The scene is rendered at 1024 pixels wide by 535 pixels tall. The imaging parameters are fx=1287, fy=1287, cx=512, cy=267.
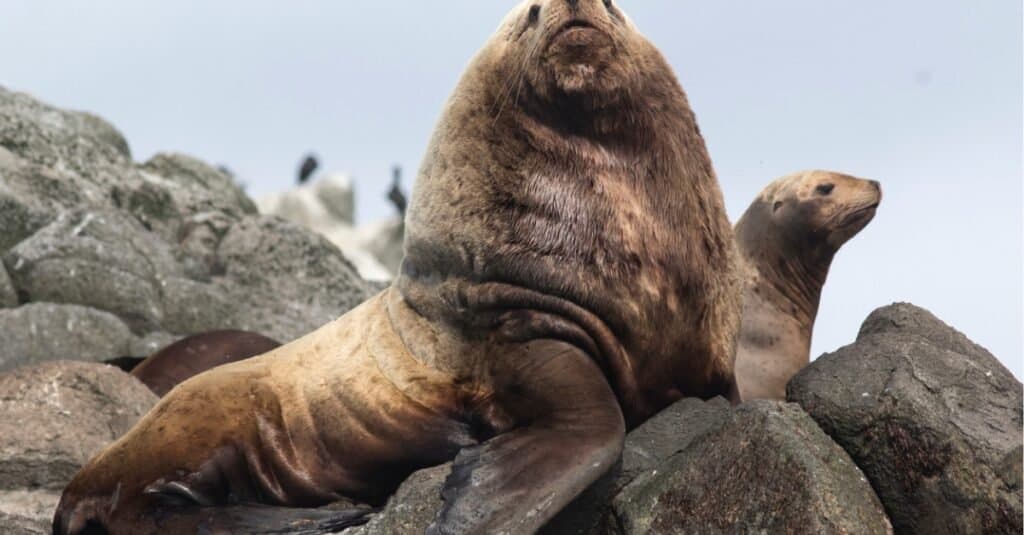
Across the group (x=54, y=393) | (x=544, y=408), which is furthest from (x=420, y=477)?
(x=54, y=393)

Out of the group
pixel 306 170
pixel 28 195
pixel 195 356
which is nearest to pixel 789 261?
pixel 195 356

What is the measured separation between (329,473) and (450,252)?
2.80 ft

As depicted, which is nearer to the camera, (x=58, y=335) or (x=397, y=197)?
(x=58, y=335)

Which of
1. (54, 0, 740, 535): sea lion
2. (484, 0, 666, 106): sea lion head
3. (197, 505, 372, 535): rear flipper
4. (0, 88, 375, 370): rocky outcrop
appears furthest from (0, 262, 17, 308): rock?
(484, 0, 666, 106): sea lion head

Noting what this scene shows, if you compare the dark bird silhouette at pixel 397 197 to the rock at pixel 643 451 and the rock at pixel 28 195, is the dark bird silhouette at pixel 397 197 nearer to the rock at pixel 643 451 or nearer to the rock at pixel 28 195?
the rock at pixel 28 195

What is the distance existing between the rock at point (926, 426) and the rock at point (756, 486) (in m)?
0.17

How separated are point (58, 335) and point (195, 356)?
135 centimetres

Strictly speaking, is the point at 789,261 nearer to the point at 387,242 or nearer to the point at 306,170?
the point at 387,242

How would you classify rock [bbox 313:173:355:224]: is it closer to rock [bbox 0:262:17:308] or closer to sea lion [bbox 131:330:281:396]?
rock [bbox 0:262:17:308]

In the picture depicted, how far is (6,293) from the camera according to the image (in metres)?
8.61

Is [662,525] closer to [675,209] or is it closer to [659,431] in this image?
[659,431]

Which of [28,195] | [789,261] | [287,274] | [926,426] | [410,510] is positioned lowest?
[926,426]

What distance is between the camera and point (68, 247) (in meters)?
8.96

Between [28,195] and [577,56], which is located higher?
[28,195]
